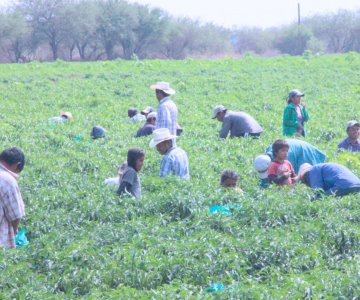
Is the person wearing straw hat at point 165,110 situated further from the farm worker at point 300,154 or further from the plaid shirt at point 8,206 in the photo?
the plaid shirt at point 8,206

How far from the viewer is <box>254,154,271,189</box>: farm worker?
Result: 10085 mm

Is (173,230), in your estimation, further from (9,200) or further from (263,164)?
(263,164)

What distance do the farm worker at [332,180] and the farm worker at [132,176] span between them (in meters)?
2.17

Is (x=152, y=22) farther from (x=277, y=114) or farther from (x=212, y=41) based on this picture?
(x=277, y=114)

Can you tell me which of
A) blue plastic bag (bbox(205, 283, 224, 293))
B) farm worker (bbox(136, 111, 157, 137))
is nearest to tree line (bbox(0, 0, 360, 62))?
farm worker (bbox(136, 111, 157, 137))

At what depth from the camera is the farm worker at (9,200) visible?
25.5ft

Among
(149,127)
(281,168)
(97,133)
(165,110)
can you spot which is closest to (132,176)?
(281,168)

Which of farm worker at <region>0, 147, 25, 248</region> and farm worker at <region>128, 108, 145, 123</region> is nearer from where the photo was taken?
farm worker at <region>0, 147, 25, 248</region>

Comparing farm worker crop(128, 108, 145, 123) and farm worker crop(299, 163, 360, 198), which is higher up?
farm worker crop(299, 163, 360, 198)

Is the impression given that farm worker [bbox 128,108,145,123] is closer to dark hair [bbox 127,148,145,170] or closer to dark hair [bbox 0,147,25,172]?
dark hair [bbox 127,148,145,170]

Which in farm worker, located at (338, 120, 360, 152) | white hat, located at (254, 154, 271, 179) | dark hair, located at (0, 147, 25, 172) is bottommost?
farm worker, located at (338, 120, 360, 152)

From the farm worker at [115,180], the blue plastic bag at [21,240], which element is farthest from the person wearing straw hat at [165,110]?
the blue plastic bag at [21,240]

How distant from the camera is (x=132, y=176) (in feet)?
30.6

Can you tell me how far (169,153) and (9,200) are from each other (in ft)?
9.15
